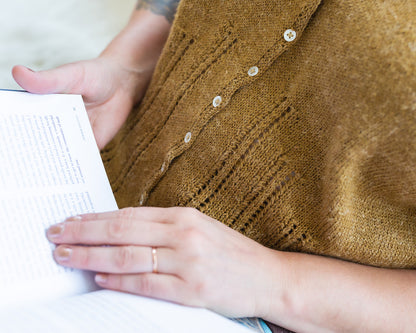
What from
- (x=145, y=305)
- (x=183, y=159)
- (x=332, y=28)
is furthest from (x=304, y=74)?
(x=145, y=305)

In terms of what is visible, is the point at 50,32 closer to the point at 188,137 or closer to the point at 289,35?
the point at 188,137

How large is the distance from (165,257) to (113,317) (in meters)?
Result: 0.10

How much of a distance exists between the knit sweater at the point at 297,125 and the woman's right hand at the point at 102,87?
13 centimetres

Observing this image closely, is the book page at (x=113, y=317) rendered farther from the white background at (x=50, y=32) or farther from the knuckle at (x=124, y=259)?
the white background at (x=50, y=32)

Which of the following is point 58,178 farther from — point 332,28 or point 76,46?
point 76,46

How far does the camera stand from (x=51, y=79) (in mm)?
716

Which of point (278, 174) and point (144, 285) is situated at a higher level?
point (278, 174)

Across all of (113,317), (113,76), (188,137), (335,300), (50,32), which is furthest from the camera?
(50,32)

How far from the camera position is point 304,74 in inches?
25.4

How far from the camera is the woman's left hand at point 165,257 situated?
56 centimetres

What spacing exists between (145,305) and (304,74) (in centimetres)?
40

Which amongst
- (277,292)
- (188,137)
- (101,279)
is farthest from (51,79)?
(277,292)

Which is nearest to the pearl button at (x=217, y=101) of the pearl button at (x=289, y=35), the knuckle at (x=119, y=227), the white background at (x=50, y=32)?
the pearl button at (x=289, y=35)

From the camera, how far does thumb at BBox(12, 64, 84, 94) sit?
0.68m
